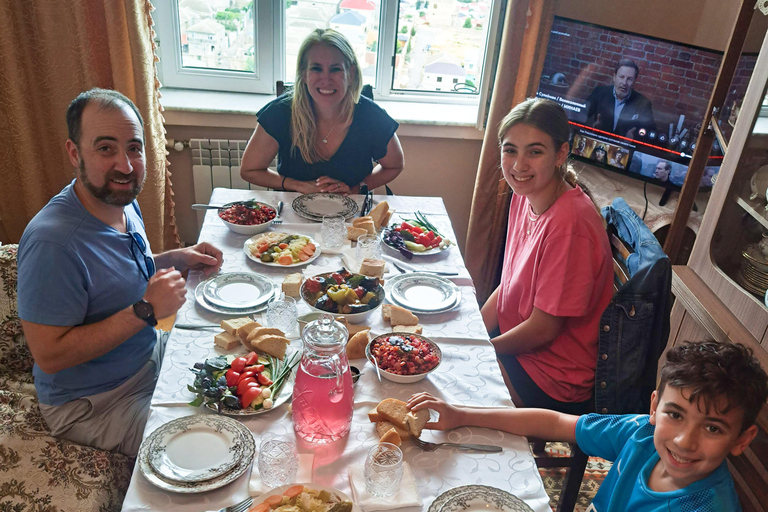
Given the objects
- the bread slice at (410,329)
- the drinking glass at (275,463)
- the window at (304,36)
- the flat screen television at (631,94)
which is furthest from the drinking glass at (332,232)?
the window at (304,36)

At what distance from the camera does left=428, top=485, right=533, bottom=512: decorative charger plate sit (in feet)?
3.34

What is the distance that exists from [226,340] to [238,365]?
0.41ft

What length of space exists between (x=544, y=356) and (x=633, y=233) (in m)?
0.44

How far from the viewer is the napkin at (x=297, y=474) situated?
104 cm

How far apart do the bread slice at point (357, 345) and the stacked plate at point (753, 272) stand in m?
1.19

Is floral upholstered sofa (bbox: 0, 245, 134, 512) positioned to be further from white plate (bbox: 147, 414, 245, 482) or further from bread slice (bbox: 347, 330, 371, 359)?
bread slice (bbox: 347, 330, 371, 359)

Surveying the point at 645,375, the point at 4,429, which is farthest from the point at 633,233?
the point at 4,429

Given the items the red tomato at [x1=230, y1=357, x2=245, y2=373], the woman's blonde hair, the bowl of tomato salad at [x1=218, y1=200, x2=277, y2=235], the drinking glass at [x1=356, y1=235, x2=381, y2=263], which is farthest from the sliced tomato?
the woman's blonde hair

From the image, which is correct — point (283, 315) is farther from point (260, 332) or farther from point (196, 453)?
point (196, 453)

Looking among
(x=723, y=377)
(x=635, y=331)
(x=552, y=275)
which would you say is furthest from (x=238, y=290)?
(x=723, y=377)

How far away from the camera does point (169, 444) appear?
1111 millimetres

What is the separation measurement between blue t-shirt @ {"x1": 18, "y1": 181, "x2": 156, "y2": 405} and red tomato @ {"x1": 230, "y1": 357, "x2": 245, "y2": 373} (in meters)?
0.39

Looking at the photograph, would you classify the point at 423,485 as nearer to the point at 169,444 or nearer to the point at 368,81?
the point at 169,444

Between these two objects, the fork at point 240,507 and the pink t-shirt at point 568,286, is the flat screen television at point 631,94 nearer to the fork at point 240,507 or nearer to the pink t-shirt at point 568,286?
the pink t-shirt at point 568,286
